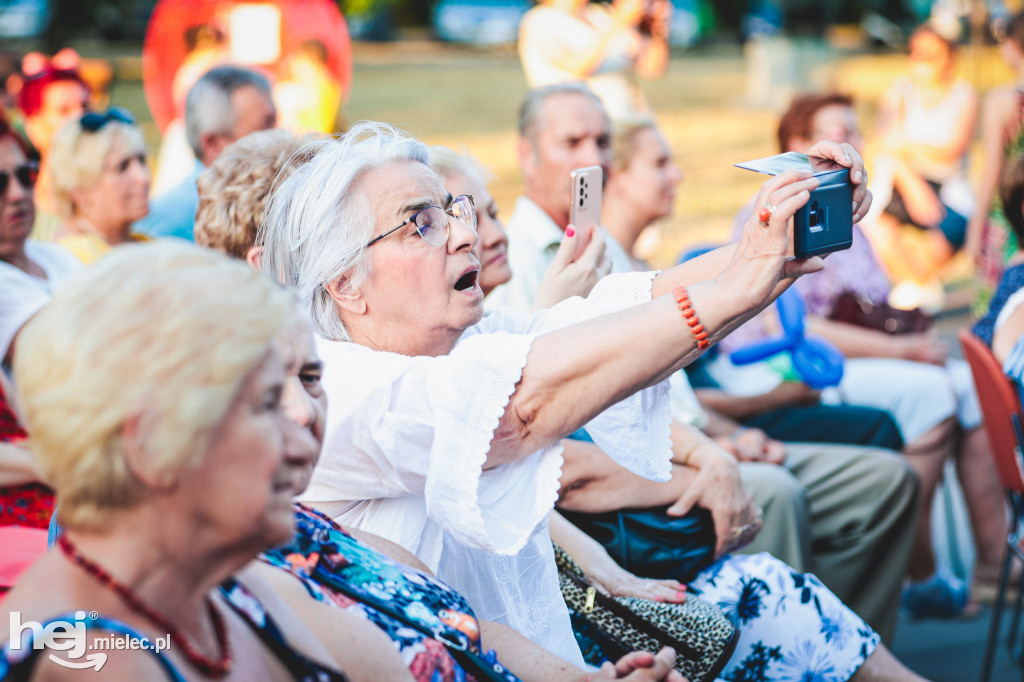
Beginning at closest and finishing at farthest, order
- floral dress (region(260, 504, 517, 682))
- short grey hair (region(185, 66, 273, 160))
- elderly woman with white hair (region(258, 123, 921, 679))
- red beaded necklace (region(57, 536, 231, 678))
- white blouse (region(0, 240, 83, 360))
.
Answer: red beaded necklace (region(57, 536, 231, 678))
floral dress (region(260, 504, 517, 682))
elderly woman with white hair (region(258, 123, 921, 679))
white blouse (region(0, 240, 83, 360))
short grey hair (region(185, 66, 273, 160))

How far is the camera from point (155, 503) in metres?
1.06

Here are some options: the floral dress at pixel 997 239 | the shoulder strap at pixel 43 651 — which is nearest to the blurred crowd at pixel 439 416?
the shoulder strap at pixel 43 651

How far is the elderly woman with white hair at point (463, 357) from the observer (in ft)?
5.01

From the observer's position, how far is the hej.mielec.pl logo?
0.97m

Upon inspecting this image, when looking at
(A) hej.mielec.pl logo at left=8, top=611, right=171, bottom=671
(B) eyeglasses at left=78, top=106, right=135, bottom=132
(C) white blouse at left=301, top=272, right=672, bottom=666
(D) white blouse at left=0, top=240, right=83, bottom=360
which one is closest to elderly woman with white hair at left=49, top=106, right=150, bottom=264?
(B) eyeglasses at left=78, top=106, right=135, bottom=132

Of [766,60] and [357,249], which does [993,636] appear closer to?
[357,249]

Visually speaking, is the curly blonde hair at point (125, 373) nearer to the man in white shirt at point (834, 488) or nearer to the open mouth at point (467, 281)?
the open mouth at point (467, 281)

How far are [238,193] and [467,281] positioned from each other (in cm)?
73

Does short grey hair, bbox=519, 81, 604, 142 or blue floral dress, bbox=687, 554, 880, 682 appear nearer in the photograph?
blue floral dress, bbox=687, 554, 880, 682

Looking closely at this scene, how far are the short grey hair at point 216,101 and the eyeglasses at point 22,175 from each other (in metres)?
1.05

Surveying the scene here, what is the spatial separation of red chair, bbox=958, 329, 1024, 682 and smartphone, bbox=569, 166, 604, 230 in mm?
1287

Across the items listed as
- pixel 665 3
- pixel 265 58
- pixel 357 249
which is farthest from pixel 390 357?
pixel 665 3

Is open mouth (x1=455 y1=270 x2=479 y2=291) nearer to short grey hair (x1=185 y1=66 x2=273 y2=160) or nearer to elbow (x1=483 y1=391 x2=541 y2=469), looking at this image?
elbow (x1=483 y1=391 x2=541 y2=469)

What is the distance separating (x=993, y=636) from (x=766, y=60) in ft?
54.1
